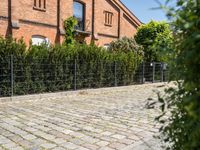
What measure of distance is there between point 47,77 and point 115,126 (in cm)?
649

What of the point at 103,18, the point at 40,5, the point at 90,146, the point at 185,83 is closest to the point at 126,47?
the point at 40,5

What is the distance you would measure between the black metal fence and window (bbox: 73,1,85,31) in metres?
7.81

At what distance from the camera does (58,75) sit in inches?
515

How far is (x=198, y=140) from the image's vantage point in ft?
6.40

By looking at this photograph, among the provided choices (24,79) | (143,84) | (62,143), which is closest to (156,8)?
(62,143)

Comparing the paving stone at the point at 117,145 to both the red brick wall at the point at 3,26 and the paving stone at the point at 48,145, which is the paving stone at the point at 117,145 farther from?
the red brick wall at the point at 3,26

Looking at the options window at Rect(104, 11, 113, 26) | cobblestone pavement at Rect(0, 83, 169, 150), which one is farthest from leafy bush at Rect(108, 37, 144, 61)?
cobblestone pavement at Rect(0, 83, 169, 150)

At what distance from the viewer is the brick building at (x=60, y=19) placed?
18.4 m

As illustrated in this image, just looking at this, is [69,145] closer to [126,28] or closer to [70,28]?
[70,28]

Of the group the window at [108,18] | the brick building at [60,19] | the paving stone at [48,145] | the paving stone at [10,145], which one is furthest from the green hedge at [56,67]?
the window at [108,18]

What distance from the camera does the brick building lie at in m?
18.4

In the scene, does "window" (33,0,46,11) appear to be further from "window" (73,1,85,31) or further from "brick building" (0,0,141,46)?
"window" (73,1,85,31)

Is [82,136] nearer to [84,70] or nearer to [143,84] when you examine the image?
[84,70]

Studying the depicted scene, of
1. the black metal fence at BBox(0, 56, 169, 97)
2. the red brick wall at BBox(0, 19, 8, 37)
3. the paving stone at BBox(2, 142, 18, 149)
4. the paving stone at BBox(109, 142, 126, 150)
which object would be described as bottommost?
the paving stone at BBox(109, 142, 126, 150)
